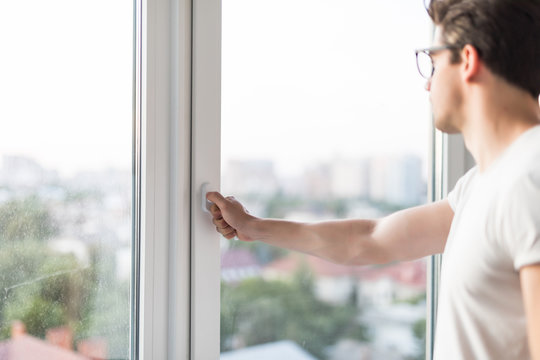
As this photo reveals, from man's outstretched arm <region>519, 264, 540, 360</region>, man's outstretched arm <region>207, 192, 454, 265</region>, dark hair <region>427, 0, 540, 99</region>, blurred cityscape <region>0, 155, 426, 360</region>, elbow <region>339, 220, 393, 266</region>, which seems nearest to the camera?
man's outstretched arm <region>519, 264, 540, 360</region>

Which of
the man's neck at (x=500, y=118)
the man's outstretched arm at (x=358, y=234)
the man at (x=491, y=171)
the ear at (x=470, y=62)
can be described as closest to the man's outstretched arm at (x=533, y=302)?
the man at (x=491, y=171)

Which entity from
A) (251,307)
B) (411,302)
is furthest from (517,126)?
(411,302)

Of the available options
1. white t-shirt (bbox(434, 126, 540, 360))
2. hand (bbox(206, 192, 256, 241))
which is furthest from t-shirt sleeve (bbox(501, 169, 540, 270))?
hand (bbox(206, 192, 256, 241))

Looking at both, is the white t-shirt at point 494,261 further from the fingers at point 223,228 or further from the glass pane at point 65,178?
the glass pane at point 65,178

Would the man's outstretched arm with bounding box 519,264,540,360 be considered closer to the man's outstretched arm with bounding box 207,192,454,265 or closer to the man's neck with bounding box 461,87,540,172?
the man's neck with bounding box 461,87,540,172

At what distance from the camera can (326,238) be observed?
138cm

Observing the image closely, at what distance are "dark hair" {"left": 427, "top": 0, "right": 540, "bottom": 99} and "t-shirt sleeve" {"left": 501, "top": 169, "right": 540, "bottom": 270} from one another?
22cm

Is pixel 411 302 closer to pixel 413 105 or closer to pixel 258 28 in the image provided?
pixel 413 105

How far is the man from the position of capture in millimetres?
862

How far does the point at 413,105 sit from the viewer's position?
1686mm

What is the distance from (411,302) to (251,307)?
0.61m

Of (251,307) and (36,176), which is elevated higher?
(36,176)

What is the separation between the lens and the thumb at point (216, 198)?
4.12ft

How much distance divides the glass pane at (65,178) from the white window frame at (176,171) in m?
0.04
